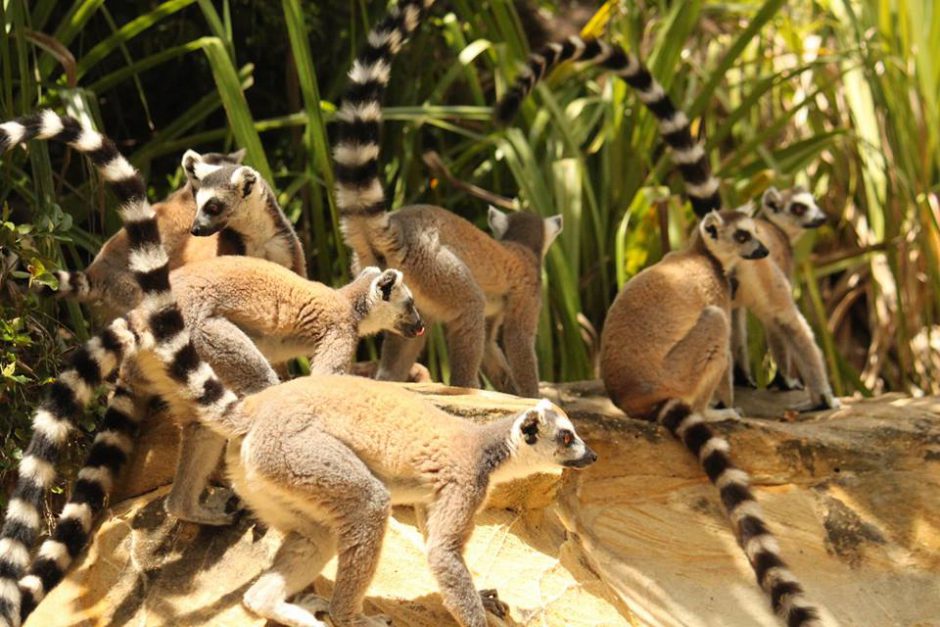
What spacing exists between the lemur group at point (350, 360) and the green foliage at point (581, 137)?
1080 millimetres

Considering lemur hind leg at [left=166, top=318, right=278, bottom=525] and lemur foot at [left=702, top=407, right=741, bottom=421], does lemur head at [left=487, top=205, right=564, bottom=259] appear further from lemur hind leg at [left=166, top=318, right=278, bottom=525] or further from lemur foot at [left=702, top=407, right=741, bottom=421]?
lemur hind leg at [left=166, top=318, right=278, bottom=525]

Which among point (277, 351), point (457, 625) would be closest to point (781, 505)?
point (457, 625)

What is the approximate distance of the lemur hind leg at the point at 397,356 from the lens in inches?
248

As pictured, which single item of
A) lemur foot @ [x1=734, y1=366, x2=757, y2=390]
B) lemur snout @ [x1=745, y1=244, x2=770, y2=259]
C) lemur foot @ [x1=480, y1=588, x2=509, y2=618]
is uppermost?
lemur snout @ [x1=745, y1=244, x2=770, y2=259]

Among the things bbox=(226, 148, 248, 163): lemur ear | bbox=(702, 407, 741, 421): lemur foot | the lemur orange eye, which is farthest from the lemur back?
the lemur orange eye

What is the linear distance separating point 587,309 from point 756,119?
3.13 metres

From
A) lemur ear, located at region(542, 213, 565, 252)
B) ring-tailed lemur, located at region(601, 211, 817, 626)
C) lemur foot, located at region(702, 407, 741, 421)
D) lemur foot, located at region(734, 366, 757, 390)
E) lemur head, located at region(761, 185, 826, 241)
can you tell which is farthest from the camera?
lemur head, located at region(761, 185, 826, 241)

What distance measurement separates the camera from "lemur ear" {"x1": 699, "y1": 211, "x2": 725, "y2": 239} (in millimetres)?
Answer: 7191

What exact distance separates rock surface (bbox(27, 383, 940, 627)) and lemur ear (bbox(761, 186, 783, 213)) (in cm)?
180

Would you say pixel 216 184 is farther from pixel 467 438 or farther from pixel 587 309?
pixel 587 309

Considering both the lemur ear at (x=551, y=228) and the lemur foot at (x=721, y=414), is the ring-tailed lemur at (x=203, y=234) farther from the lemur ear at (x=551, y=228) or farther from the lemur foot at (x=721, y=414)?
the lemur foot at (x=721, y=414)

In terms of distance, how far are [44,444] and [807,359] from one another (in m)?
4.69

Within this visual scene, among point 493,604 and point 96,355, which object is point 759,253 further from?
point 96,355

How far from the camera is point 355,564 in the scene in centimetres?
414
